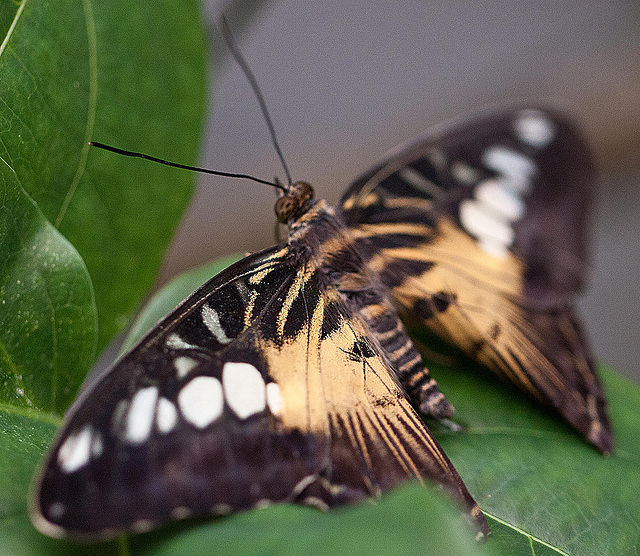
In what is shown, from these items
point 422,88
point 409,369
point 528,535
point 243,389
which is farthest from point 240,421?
point 422,88

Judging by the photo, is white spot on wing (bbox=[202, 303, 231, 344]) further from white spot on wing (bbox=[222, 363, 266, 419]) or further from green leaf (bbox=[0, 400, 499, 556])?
green leaf (bbox=[0, 400, 499, 556])

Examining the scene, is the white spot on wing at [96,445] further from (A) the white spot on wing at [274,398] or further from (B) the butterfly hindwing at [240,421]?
(A) the white spot on wing at [274,398]

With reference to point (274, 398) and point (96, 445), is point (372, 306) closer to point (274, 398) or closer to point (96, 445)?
point (274, 398)

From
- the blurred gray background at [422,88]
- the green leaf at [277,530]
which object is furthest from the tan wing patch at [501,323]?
the blurred gray background at [422,88]

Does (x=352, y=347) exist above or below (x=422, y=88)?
above

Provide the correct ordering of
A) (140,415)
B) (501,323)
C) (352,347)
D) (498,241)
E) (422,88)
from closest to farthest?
1. (140,415)
2. (352,347)
3. (501,323)
4. (498,241)
5. (422,88)

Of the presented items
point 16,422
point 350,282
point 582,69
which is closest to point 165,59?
point 350,282

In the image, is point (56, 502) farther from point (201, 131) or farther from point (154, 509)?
point (201, 131)
